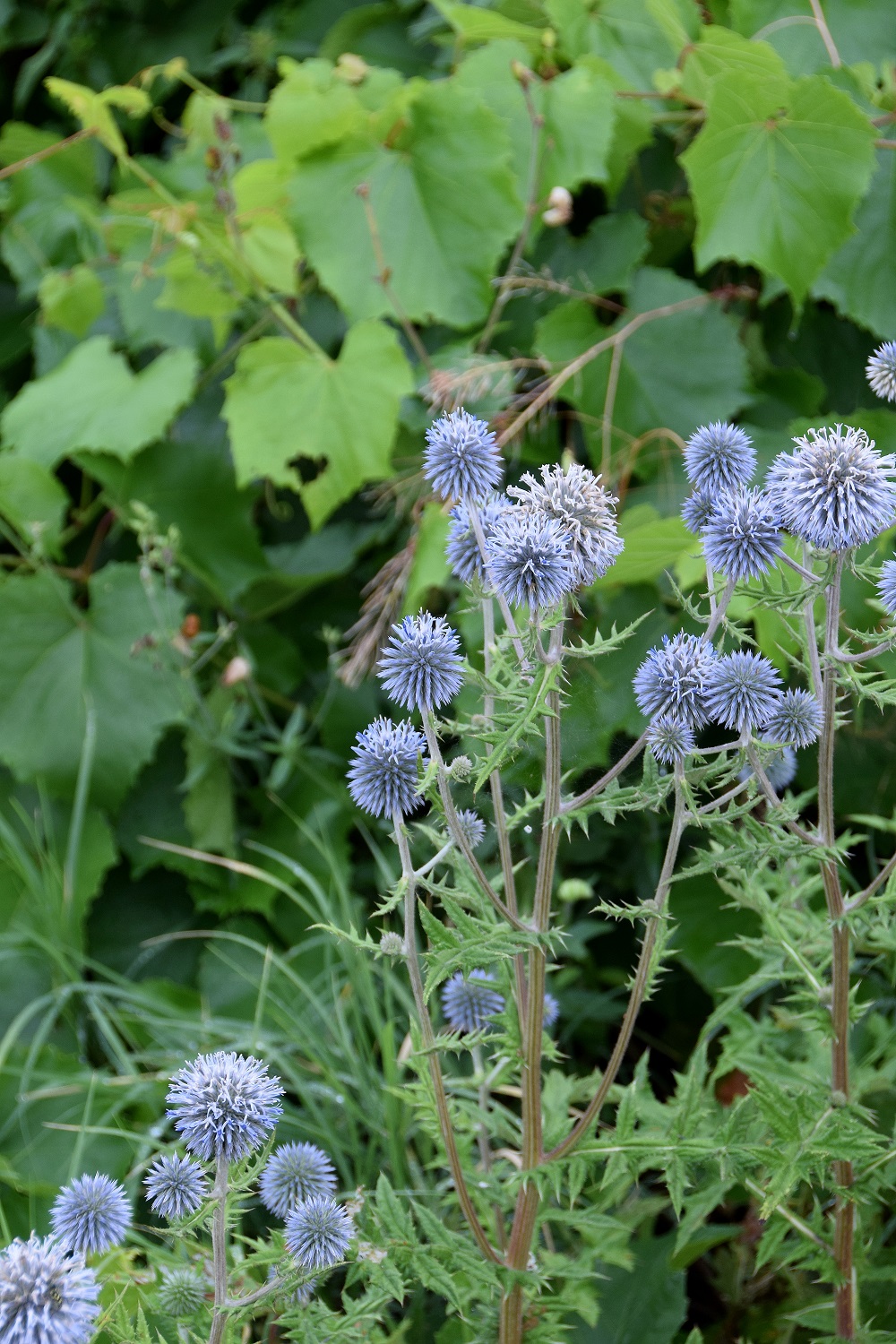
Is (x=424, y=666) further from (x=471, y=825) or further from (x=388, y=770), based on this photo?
(x=471, y=825)

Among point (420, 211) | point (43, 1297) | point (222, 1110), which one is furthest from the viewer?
point (420, 211)

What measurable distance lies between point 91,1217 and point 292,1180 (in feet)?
0.52

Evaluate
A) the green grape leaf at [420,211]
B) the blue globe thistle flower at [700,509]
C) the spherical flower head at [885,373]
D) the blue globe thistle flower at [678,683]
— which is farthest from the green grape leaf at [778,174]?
the blue globe thistle flower at [678,683]

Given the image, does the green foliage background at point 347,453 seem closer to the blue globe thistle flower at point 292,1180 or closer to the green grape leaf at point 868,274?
the green grape leaf at point 868,274

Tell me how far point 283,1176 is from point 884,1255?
2.19ft

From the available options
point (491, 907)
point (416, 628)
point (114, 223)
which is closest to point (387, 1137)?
point (491, 907)

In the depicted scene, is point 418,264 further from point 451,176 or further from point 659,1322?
point 659,1322

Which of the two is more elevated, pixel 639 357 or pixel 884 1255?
pixel 639 357

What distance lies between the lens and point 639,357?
71.6 inches

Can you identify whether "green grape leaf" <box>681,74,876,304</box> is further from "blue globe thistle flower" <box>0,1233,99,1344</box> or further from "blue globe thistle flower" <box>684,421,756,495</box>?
"blue globe thistle flower" <box>0,1233,99,1344</box>

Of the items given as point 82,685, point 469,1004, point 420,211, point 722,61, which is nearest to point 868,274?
point 722,61

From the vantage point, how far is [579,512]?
A: 2.67 feet

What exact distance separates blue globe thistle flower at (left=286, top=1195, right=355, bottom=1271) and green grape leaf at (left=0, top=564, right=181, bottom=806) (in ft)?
3.68

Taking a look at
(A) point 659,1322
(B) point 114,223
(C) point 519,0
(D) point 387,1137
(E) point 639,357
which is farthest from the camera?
(B) point 114,223
